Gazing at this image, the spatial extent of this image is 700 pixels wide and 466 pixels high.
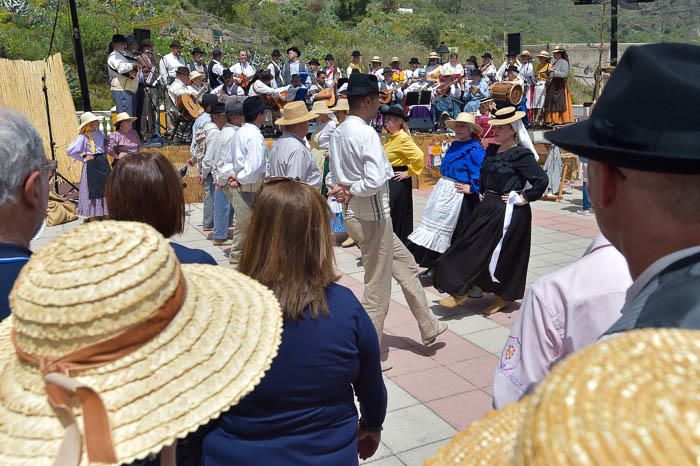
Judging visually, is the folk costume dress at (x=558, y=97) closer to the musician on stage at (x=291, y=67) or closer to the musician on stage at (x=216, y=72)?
the musician on stage at (x=291, y=67)

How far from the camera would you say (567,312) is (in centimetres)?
180

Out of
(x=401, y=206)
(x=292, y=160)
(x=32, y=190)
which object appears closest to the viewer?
(x=32, y=190)

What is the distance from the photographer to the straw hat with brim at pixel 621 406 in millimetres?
544

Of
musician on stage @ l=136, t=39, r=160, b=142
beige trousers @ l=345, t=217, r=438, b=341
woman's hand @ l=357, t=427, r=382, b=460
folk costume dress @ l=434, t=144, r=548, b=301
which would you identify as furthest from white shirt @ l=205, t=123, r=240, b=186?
musician on stage @ l=136, t=39, r=160, b=142

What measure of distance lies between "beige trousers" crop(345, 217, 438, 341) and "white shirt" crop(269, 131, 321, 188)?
168 centimetres

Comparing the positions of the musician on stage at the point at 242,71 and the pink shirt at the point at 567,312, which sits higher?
the musician on stage at the point at 242,71

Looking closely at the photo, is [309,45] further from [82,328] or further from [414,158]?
[82,328]

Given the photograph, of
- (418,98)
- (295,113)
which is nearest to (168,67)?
(418,98)

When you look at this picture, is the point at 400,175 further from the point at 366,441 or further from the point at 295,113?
the point at 366,441

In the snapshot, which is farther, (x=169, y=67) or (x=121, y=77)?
(x=169, y=67)

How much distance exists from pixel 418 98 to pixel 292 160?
455 inches

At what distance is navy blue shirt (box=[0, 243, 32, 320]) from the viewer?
1.76 metres

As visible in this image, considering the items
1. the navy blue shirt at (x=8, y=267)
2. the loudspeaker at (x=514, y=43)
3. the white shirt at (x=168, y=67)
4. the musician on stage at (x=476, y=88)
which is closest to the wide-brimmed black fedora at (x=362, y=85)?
the navy blue shirt at (x=8, y=267)

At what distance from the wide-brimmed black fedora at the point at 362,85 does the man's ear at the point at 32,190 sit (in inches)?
122
